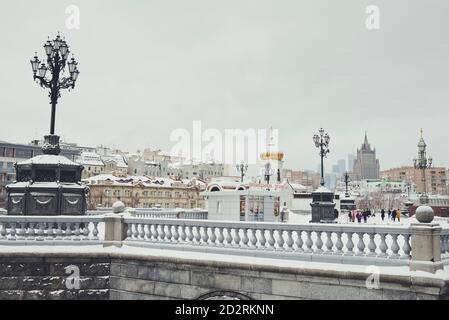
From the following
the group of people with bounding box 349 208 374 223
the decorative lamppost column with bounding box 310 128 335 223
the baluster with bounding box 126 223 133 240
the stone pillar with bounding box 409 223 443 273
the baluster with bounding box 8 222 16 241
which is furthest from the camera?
the group of people with bounding box 349 208 374 223

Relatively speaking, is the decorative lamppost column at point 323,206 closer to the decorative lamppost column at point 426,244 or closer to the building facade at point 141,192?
the decorative lamppost column at point 426,244

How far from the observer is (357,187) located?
646 feet

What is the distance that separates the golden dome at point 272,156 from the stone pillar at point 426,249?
75.5 metres

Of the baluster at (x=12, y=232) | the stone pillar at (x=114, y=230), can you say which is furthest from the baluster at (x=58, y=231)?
the stone pillar at (x=114, y=230)

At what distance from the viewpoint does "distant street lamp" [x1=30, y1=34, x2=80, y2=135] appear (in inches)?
557

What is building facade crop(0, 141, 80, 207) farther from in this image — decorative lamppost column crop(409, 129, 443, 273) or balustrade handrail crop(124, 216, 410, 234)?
decorative lamppost column crop(409, 129, 443, 273)

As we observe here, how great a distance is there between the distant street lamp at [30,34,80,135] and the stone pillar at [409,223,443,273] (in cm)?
1101

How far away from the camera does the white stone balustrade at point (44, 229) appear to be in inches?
435

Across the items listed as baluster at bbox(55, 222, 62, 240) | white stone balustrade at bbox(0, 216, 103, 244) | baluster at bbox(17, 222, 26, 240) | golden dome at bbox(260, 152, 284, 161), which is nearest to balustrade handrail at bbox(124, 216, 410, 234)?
white stone balustrade at bbox(0, 216, 103, 244)
